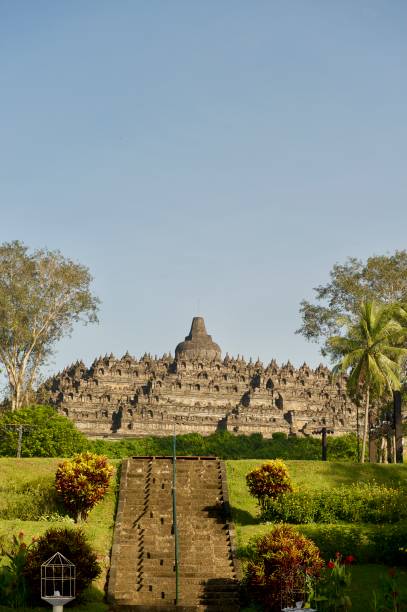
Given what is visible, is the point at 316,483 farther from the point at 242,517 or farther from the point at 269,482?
the point at 242,517

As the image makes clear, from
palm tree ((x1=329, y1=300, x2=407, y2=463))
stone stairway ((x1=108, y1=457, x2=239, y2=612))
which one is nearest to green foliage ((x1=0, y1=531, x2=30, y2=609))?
stone stairway ((x1=108, y1=457, x2=239, y2=612))

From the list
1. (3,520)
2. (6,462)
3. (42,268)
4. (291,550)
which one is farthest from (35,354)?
(291,550)

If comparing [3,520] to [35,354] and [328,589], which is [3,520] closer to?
[328,589]

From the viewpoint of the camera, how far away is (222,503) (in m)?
30.4

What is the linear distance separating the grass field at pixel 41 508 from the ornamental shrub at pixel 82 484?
69cm

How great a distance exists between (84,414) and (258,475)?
Result: 6148 centimetres

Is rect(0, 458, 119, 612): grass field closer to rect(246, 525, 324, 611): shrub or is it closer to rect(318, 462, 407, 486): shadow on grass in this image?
rect(246, 525, 324, 611): shrub

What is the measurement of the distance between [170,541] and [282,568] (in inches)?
263

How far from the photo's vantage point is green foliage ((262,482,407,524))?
28.9m

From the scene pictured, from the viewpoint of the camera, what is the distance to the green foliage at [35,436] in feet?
175

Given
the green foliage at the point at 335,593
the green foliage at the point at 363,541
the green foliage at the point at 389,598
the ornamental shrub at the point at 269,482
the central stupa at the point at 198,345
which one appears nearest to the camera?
the green foliage at the point at 389,598

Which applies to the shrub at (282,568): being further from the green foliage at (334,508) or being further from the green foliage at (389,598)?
the green foliage at (334,508)

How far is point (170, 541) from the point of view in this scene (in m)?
27.5

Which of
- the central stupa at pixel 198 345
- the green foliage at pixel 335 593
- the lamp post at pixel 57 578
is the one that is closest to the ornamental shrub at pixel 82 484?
the lamp post at pixel 57 578
